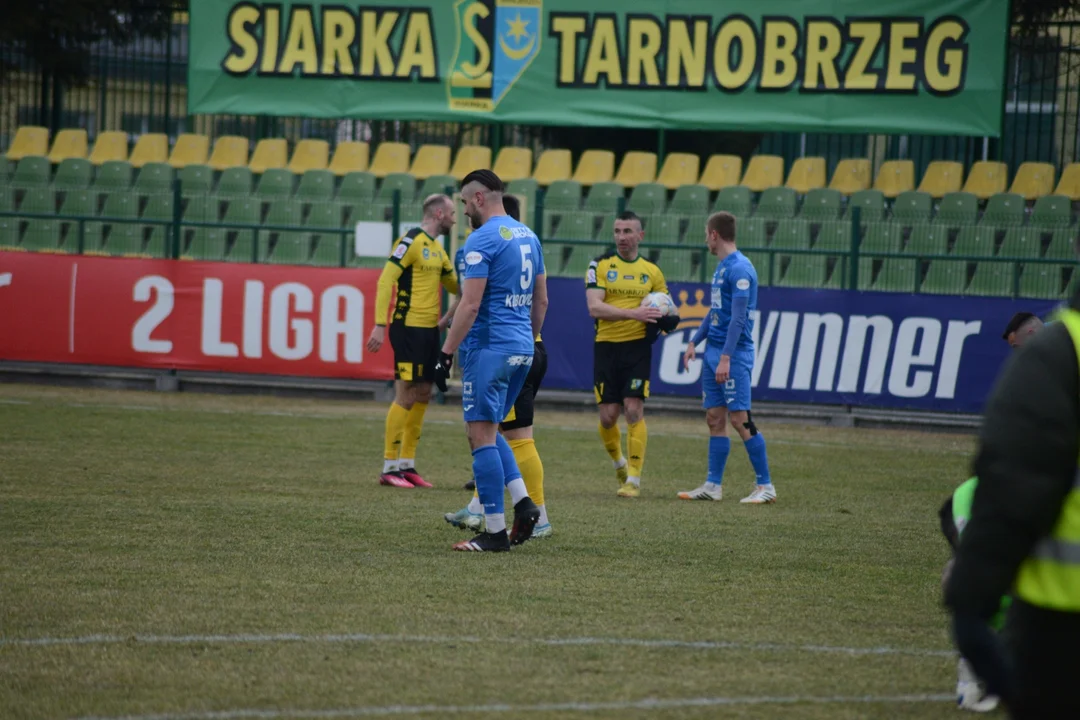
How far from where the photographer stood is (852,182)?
2211 cm

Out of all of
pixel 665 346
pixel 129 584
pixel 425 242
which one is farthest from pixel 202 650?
pixel 665 346

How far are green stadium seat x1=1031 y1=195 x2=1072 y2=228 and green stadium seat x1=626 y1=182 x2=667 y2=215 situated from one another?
4.98 m

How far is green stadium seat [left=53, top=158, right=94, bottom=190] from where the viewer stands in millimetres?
22312

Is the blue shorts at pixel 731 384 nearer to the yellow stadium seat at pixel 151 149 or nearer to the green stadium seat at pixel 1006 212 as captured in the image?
the green stadium seat at pixel 1006 212

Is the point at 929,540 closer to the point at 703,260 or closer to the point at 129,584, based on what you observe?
the point at 129,584

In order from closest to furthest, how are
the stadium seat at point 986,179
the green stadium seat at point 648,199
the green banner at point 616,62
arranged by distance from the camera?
the green stadium seat at point 648,199, the green banner at point 616,62, the stadium seat at point 986,179

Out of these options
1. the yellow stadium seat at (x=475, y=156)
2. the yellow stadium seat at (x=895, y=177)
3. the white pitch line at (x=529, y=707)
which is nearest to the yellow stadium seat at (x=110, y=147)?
the yellow stadium seat at (x=475, y=156)

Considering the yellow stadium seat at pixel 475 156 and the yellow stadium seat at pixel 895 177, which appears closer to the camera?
the yellow stadium seat at pixel 895 177

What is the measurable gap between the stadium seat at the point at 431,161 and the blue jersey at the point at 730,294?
13564 mm

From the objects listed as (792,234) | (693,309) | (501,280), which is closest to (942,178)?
(792,234)

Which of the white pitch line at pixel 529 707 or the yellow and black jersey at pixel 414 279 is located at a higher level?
A: the yellow and black jersey at pixel 414 279

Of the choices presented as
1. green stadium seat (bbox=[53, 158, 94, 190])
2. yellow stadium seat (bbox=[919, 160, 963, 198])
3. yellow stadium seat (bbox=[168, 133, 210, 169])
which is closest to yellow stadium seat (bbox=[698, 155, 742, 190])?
yellow stadium seat (bbox=[919, 160, 963, 198])

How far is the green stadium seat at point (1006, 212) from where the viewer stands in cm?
1719

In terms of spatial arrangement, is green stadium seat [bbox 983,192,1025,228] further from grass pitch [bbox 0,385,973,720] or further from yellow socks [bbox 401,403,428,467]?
yellow socks [bbox 401,403,428,467]
